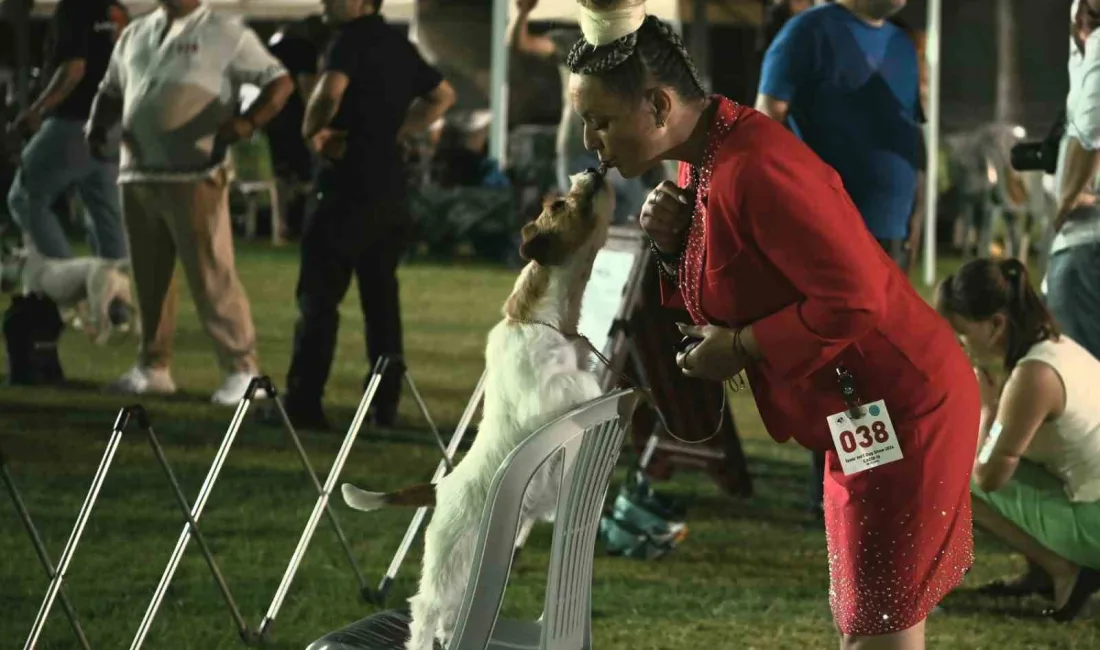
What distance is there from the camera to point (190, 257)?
803 centimetres

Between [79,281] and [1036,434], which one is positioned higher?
[1036,434]

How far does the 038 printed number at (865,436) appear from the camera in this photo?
7.86 ft

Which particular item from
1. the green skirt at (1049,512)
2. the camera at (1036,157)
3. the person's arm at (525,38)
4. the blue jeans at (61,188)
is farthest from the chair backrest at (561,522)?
the person's arm at (525,38)

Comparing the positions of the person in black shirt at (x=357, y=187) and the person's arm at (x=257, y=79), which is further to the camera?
the person's arm at (x=257, y=79)

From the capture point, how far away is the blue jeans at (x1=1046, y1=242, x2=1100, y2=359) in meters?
5.16

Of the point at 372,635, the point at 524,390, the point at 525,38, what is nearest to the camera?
the point at 372,635

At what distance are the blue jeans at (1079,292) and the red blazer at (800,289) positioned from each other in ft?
9.35

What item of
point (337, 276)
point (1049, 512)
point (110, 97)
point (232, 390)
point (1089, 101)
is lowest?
point (232, 390)

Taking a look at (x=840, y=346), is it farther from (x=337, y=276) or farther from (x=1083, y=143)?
(x=337, y=276)

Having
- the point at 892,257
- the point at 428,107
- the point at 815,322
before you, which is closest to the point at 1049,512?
the point at 892,257

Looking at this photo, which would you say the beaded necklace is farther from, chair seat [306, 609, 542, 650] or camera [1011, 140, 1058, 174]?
camera [1011, 140, 1058, 174]

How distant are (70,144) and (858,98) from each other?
563 cm

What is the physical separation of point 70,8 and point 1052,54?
418 inches

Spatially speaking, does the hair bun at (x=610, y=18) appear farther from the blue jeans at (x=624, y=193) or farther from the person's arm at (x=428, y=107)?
the blue jeans at (x=624, y=193)
